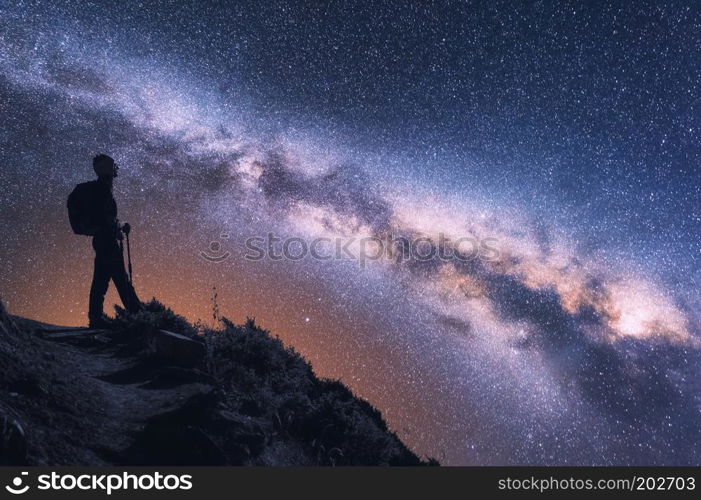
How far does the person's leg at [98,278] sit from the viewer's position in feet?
23.4

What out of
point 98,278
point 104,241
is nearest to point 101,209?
point 104,241

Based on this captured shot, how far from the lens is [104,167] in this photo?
6.91 metres

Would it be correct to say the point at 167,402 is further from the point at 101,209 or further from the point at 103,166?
the point at 103,166

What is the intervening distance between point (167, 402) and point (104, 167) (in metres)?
4.25

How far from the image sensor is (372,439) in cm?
572

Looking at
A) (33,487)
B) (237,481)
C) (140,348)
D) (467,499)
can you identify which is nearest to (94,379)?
(140,348)

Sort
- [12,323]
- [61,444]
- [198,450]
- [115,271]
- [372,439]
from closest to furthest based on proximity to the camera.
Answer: [61,444] < [198,450] < [12,323] < [372,439] < [115,271]

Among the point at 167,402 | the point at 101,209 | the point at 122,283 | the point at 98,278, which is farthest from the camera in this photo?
the point at 122,283

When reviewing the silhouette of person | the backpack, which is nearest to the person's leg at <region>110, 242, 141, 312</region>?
the silhouette of person

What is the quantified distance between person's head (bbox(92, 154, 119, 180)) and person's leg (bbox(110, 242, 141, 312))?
1177 mm

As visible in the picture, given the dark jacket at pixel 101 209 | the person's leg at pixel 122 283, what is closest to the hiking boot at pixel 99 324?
the person's leg at pixel 122 283

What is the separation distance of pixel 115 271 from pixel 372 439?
509 centimetres

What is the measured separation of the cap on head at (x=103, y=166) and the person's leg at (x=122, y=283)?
3.97 feet

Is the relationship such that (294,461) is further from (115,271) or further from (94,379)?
(115,271)
